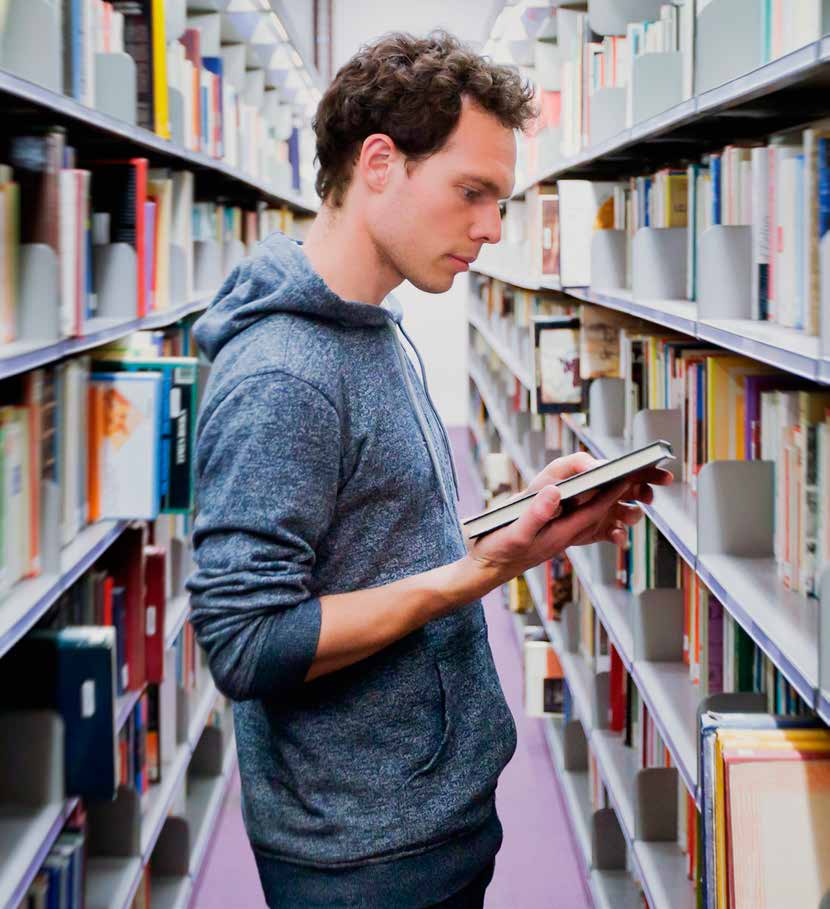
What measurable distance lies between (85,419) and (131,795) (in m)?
0.82

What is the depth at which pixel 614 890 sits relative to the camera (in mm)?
3033

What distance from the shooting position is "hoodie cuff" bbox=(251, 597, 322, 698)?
4.28 ft

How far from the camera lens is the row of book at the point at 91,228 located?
191cm

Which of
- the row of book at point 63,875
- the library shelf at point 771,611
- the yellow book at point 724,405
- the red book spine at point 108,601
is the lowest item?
the row of book at point 63,875

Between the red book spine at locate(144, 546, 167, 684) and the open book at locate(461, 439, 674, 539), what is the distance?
142cm

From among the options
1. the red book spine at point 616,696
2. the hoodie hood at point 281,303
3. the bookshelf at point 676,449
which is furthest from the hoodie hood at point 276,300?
the red book spine at point 616,696

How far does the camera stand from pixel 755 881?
1391 millimetres

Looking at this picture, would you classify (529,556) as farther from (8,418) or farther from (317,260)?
(8,418)

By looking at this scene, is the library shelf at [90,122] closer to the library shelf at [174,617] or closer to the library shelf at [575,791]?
the library shelf at [174,617]

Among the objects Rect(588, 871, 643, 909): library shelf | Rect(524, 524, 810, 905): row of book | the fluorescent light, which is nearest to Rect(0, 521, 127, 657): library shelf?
Rect(524, 524, 810, 905): row of book

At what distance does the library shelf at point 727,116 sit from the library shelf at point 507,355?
772mm

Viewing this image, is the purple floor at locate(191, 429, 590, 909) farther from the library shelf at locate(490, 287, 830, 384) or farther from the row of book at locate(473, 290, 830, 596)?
the library shelf at locate(490, 287, 830, 384)

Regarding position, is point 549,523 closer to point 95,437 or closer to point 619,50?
point 95,437

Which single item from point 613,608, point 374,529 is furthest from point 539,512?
point 613,608
